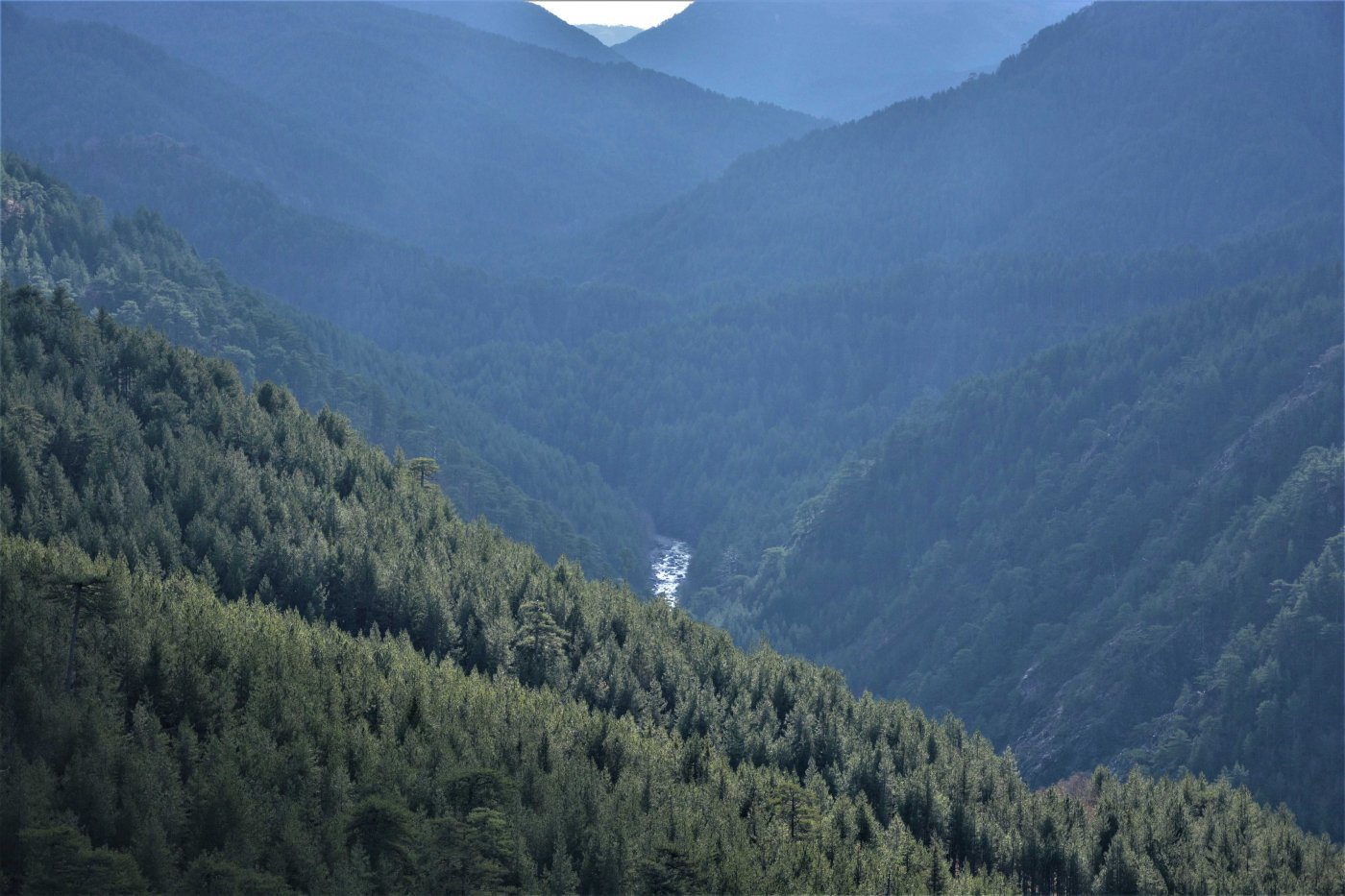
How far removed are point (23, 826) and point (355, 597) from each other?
52.5 metres

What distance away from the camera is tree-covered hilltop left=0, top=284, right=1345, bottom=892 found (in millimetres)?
62500

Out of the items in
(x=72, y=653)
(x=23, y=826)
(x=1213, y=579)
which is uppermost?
(x=1213, y=579)

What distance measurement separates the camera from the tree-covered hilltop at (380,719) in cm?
6250

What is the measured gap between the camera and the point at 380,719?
80.2 metres

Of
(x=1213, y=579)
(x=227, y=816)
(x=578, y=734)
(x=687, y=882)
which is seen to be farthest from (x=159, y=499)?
(x=1213, y=579)

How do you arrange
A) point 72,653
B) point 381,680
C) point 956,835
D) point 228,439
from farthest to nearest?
1. point 228,439
2. point 956,835
3. point 381,680
4. point 72,653

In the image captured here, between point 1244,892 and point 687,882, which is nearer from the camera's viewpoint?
point 687,882

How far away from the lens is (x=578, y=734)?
85.4 metres

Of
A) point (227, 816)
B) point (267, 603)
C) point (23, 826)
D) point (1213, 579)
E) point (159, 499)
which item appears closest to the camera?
point (23, 826)

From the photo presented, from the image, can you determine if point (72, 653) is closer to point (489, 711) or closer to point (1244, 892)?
point (489, 711)

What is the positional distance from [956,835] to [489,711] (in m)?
30.4

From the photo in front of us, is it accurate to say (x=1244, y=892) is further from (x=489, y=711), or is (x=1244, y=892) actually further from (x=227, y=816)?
→ (x=227, y=816)

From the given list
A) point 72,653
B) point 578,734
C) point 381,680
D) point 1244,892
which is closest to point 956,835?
point 1244,892

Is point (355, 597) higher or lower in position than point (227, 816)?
higher
